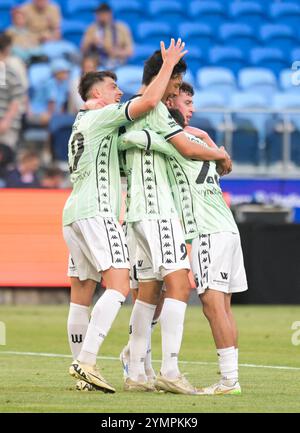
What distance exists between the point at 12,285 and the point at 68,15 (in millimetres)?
8456

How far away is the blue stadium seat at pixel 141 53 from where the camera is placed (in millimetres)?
22266

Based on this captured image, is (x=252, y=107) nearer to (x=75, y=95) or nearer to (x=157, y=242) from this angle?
(x=75, y=95)

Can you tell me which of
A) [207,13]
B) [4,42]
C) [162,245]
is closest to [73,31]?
[207,13]

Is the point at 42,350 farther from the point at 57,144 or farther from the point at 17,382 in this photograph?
the point at 57,144

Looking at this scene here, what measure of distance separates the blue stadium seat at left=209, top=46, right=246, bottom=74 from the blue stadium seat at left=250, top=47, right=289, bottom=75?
0.88ft

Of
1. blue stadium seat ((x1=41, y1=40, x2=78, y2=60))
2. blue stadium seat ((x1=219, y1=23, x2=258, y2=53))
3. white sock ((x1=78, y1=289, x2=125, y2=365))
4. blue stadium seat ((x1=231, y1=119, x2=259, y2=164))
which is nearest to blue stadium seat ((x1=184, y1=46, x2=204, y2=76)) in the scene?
blue stadium seat ((x1=219, y1=23, x2=258, y2=53))

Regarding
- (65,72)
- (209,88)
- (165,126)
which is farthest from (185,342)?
(209,88)

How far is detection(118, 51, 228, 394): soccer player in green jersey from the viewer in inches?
318

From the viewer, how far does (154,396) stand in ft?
26.1

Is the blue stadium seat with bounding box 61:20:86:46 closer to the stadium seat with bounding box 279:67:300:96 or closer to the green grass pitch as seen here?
the stadium seat with bounding box 279:67:300:96

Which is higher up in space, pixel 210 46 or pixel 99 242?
pixel 210 46

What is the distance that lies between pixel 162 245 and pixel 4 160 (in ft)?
32.9

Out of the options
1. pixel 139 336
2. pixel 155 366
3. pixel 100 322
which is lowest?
pixel 155 366

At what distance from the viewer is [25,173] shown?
58.0 ft
